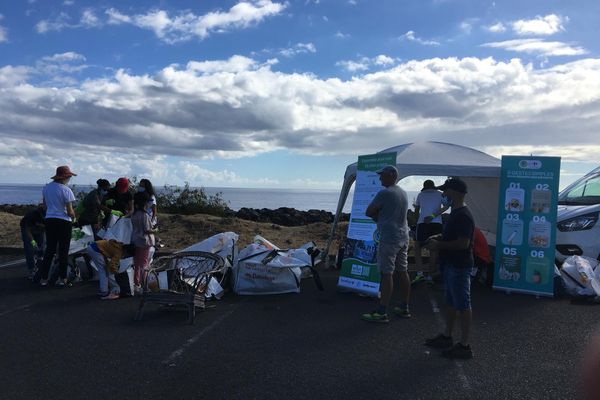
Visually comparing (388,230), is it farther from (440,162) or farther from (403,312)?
(440,162)

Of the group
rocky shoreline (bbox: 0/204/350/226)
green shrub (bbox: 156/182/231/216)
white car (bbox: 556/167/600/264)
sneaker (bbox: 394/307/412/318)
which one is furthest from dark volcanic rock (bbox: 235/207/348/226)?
sneaker (bbox: 394/307/412/318)

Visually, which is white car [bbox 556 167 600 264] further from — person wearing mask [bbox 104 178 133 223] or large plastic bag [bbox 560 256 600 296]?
person wearing mask [bbox 104 178 133 223]

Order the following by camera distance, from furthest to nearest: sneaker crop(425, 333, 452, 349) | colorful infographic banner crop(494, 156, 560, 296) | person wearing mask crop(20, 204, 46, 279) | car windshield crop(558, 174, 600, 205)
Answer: car windshield crop(558, 174, 600, 205)
person wearing mask crop(20, 204, 46, 279)
colorful infographic banner crop(494, 156, 560, 296)
sneaker crop(425, 333, 452, 349)

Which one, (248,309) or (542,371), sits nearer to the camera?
(542,371)

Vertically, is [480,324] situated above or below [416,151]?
below

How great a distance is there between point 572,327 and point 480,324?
1.10 meters

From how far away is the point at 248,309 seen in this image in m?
7.05

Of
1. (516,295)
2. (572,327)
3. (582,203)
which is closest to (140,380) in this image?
(572,327)

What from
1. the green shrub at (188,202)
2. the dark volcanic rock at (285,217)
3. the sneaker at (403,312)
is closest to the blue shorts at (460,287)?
the sneaker at (403,312)

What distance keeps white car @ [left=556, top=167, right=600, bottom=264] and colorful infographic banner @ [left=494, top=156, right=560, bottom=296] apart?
0.70m

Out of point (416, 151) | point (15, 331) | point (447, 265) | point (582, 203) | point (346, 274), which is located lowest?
point (15, 331)

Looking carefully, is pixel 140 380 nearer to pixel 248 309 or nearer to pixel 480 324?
pixel 248 309

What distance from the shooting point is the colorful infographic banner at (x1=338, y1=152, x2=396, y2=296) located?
26.3ft

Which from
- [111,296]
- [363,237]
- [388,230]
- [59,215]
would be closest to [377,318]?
[388,230]
